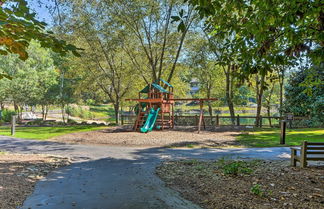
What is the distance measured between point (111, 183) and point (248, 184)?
125 inches

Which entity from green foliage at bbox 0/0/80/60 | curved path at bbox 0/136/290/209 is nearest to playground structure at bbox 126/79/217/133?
curved path at bbox 0/136/290/209

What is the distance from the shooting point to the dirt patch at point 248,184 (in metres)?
4.41

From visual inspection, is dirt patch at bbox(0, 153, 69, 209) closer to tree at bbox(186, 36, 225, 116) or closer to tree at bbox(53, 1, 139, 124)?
tree at bbox(53, 1, 139, 124)

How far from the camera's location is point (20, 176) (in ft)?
19.7

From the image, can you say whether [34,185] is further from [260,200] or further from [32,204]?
[260,200]

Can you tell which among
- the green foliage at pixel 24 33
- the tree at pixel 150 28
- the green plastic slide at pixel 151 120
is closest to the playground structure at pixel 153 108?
the green plastic slide at pixel 151 120

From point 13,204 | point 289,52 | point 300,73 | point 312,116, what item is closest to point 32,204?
point 13,204

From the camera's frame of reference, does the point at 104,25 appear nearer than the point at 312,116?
No

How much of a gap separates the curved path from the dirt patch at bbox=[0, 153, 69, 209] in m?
0.21

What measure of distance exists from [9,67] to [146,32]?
14487 mm

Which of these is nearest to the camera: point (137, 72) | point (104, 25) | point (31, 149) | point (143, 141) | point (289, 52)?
point (289, 52)

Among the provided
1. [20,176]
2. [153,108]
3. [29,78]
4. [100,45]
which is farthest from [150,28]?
[20,176]

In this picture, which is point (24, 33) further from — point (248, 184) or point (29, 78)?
point (29, 78)

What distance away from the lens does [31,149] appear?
36.2ft
